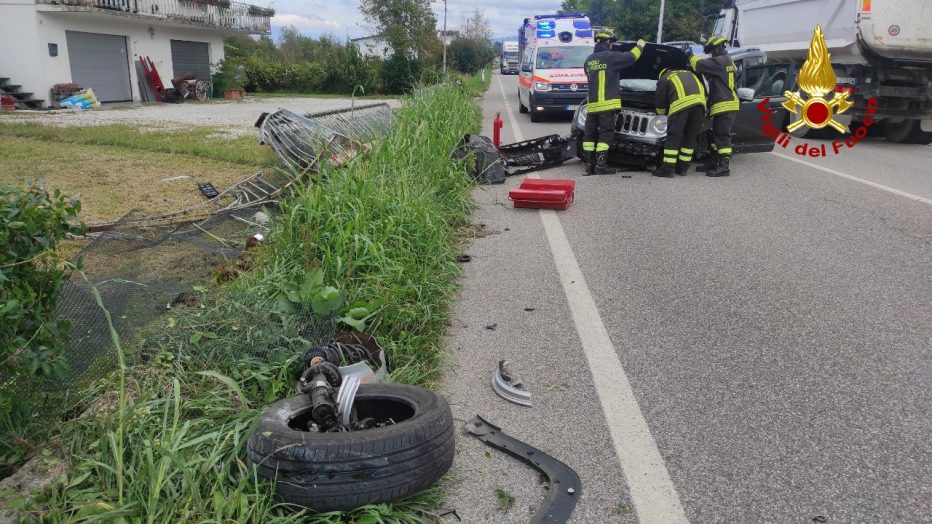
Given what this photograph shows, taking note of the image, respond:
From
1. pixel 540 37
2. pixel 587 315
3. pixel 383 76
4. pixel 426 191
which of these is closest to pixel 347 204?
pixel 426 191

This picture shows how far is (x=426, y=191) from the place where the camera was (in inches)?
280

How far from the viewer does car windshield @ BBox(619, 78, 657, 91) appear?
10.7 metres

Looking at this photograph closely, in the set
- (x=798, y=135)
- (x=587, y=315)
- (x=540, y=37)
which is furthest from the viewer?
(x=540, y=37)

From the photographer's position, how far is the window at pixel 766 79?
1227cm

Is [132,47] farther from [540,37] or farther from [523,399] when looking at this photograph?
[523,399]

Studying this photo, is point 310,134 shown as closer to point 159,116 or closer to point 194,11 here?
point 159,116

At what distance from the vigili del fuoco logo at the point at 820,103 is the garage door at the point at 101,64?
23175 mm

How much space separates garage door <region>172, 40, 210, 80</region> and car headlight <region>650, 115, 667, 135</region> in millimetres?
26664

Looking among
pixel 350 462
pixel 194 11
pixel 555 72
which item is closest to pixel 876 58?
→ pixel 555 72

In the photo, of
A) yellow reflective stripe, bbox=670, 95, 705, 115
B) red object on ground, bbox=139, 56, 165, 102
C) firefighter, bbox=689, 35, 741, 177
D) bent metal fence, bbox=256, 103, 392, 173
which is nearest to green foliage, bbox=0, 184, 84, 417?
bent metal fence, bbox=256, 103, 392, 173

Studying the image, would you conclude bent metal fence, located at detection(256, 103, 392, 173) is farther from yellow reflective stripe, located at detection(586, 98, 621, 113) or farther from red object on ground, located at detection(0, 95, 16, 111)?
red object on ground, located at detection(0, 95, 16, 111)

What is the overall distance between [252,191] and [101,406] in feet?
17.5

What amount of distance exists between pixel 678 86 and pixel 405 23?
3020 cm

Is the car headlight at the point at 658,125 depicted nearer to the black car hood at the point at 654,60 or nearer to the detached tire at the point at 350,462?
the black car hood at the point at 654,60
